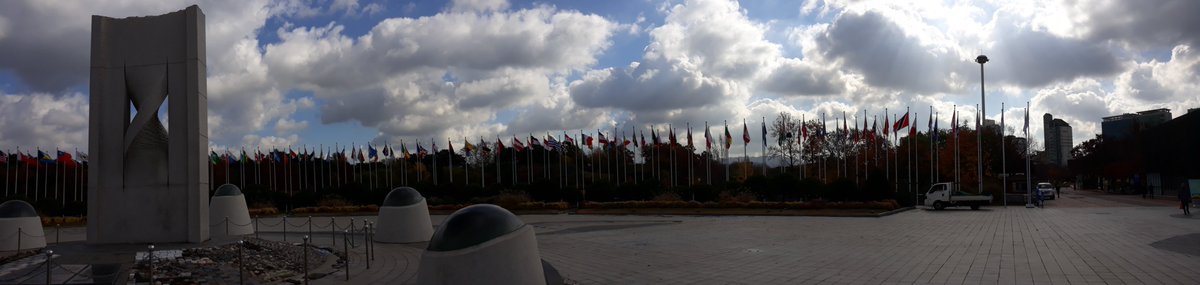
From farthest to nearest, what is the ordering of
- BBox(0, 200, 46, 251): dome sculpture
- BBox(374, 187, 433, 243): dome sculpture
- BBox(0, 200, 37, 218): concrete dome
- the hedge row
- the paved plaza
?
the hedge row, BBox(374, 187, 433, 243): dome sculpture, BBox(0, 200, 37, 218): concrete dome, BBox(0, 200, 46, 251): dome sculpture, the paved plaza

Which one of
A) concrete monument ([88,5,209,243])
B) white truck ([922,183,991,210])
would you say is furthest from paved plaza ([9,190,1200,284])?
white truck ([922,183,991,210])

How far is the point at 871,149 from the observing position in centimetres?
5931

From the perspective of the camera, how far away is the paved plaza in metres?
11.0

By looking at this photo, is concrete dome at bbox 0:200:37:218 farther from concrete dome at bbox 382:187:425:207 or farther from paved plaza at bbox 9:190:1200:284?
concrete dome at bbox 382:187:425:207

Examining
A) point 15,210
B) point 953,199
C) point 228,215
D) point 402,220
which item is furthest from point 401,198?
point 953,199

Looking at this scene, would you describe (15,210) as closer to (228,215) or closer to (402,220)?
(228,215)

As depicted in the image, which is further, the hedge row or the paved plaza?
the hedge row

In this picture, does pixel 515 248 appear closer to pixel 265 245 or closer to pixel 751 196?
pixel 265 245

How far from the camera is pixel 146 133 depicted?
16375mm

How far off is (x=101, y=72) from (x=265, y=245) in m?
5.68

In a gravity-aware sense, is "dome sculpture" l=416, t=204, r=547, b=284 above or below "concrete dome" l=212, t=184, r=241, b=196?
below

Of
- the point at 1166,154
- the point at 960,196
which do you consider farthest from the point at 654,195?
the point at 1166,154

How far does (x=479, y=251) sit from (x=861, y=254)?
9378 millimetres

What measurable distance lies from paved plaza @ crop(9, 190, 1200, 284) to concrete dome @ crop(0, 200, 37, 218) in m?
5.76
